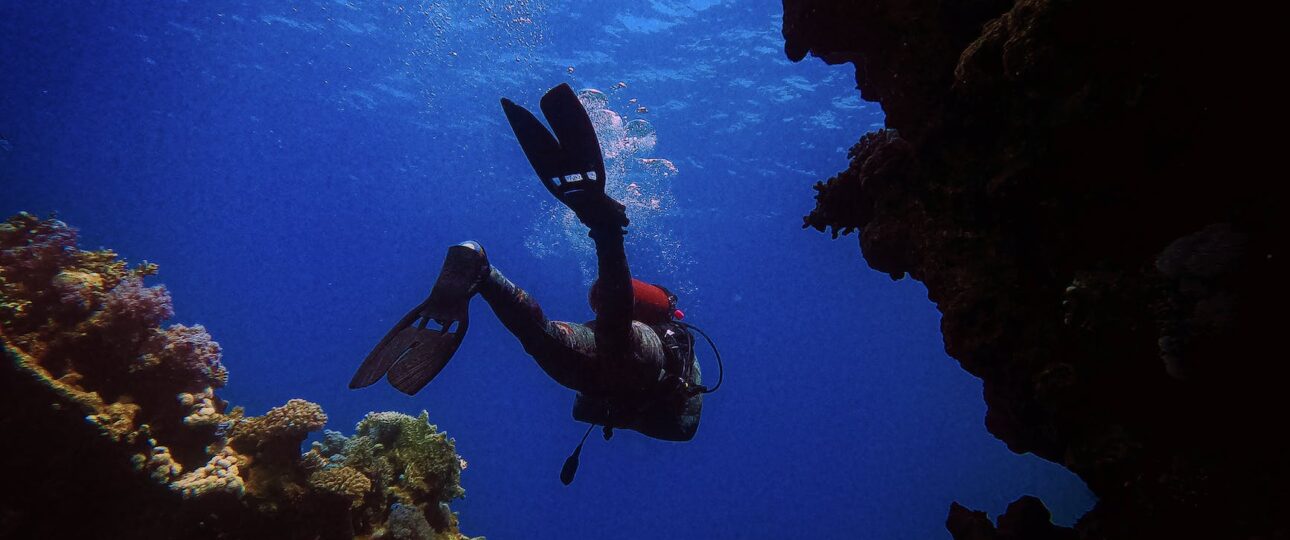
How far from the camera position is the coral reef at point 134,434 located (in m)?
3.92

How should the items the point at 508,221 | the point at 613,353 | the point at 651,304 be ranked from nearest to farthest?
1. the point at 613,353
2. the point at 651,304
3. the point at 508,221

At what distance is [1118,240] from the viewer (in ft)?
7.29

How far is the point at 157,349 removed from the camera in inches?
187

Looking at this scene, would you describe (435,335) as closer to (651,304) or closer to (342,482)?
(342,482)

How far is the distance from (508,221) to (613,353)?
145ft

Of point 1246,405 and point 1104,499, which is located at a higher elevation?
point 1246,405

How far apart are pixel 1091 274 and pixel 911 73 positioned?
153 centimetres

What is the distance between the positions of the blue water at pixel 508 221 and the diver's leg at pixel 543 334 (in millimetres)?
18240

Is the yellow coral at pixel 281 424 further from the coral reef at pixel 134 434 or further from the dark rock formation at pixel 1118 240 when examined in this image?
the dark rock formation at pixel 1118 240

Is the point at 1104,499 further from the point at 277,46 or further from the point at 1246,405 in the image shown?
the point at 277,46

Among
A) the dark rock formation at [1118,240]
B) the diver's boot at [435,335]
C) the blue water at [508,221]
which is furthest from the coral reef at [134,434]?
the blue water at [508,221]

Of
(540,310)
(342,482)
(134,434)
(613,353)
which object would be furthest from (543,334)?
(134,434)

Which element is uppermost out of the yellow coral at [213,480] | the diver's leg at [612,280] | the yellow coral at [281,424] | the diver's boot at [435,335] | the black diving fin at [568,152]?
the black diving fin at [568,152]

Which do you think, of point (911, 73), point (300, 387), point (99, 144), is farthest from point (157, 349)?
point (300, 387)
